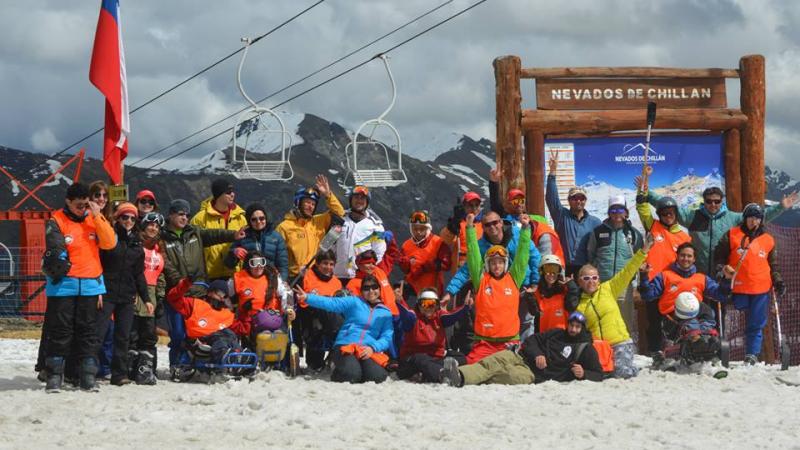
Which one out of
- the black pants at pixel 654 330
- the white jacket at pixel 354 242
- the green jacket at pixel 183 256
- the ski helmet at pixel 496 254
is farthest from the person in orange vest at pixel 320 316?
the black pants at pixel 654 330

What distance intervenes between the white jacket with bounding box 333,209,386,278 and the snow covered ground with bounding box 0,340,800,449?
1.46m

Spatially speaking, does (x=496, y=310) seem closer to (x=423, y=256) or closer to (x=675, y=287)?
(x=423, y=256)

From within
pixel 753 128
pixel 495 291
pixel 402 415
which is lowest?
pixel 402 415

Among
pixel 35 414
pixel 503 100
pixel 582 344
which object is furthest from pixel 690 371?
pixel 35 414

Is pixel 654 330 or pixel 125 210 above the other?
pixel 125 210

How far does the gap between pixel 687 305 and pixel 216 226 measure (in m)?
4.52

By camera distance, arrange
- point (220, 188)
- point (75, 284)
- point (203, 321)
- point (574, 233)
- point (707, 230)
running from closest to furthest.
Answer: point (75, 284) → point (203, 321) → point (220, 188) → point (574, 233) → point (707, 230)

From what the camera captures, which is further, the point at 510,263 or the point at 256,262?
the point at 510,263

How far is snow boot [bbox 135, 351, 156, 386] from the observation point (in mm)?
9203

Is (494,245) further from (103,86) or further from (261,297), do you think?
(103,86)

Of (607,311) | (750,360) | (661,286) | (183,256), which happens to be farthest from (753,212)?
(183,256)

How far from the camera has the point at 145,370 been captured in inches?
364

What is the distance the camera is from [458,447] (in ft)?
22.4

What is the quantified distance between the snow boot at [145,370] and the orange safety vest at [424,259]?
270 centimetres
